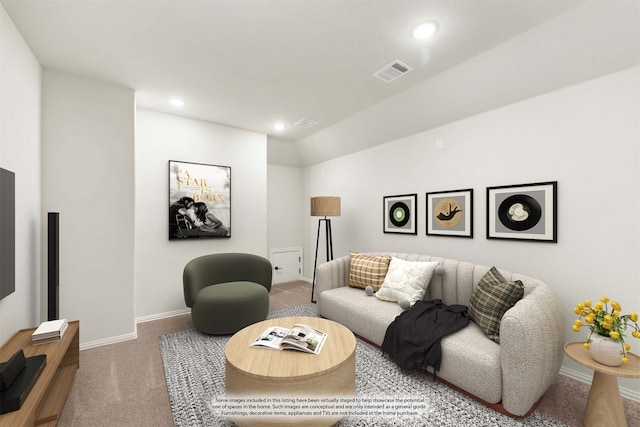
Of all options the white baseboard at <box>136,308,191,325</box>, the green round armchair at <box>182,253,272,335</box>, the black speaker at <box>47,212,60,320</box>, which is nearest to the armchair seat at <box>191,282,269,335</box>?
the green round armchair at <box>182,253,272,335</box>

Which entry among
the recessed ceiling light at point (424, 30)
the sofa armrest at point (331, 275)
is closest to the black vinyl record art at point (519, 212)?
the recessed ceiling light at point (424, 30)

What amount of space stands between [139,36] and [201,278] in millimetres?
2433

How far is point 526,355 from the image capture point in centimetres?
170

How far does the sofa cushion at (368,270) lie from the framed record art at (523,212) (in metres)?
1.15

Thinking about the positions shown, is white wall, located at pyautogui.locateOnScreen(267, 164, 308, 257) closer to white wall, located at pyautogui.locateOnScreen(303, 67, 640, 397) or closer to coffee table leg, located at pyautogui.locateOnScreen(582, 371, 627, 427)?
white wall, located at pyautogui.locateOnScreen(303, 67, 640, 397)

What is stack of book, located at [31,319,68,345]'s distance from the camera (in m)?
1.88

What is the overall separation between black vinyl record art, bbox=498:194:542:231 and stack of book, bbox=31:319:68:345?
378cm

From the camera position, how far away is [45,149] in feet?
8.40

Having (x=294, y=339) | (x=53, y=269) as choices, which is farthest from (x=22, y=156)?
(x=294, y=339)

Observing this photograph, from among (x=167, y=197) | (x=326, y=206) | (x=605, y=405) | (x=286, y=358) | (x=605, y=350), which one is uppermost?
(x=167, y=197)

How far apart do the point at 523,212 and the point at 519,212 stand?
3 centimetres

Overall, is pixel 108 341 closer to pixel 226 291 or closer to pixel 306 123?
pixel 226 291

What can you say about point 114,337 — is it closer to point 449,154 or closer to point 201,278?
point 201,278

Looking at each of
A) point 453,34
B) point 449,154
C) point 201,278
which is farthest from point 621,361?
point 201,278
